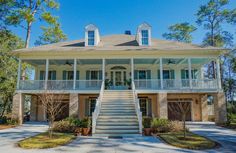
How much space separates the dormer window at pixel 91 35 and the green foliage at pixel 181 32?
1756 cm

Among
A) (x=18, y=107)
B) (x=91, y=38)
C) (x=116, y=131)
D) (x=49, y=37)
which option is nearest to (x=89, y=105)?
(x=18, y=107)

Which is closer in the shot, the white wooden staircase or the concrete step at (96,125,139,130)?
the white wooden staircase

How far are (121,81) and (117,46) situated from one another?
3682 millimetres

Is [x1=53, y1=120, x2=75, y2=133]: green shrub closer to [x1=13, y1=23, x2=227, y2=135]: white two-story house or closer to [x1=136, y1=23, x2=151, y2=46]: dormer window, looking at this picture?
[x1=13, y1=23, x2=227, y2=135]: white two-story house

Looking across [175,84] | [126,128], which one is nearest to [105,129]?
[126,128]

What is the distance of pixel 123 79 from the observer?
20125mm

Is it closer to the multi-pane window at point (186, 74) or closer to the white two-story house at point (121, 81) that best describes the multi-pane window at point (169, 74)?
the white two-story house at point (121, 81)

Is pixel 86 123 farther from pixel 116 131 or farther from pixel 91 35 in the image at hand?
pixel 91 35

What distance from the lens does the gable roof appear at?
17125 mm

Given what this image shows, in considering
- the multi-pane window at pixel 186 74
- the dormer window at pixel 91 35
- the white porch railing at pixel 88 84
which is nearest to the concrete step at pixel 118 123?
the white porch railing at pixel 88 84

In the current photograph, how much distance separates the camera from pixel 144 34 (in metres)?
19.2

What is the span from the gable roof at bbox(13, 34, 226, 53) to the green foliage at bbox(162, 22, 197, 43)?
1210cm

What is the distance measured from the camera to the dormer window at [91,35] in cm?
1895

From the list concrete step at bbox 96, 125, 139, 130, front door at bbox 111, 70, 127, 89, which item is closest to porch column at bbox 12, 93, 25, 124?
concrete step at bbox 96, 125, 139, 130
